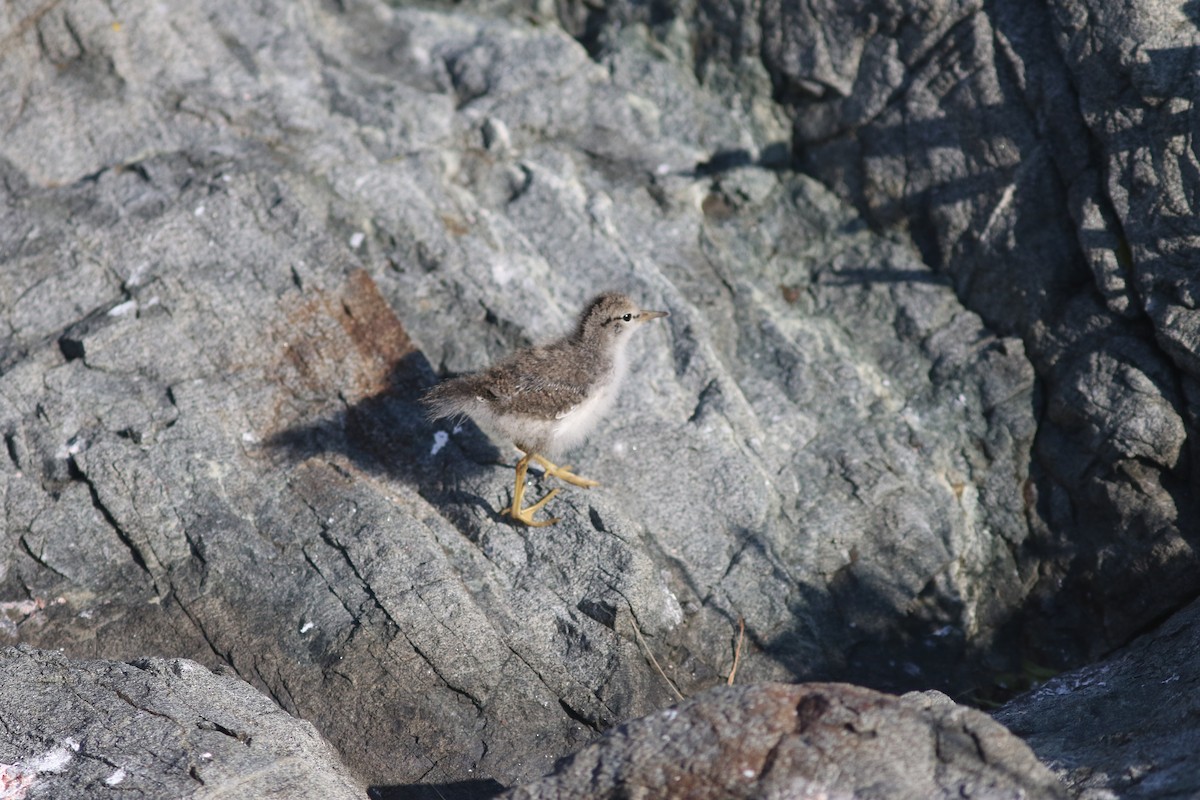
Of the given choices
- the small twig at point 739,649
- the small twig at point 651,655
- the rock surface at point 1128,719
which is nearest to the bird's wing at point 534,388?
the small twig at point 651,655

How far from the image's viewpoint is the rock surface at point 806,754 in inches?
159

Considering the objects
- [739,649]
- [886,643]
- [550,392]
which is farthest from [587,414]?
[886,643]

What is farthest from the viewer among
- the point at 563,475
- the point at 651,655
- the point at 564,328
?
the point at 564,328

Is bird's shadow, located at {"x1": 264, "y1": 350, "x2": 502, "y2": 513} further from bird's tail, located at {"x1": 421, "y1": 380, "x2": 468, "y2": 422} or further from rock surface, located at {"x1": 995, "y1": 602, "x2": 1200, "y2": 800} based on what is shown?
rock surface, located at {"x1": 995, "y1": 602, "x2": 1200, "y2": 800}

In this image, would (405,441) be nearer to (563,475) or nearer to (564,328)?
(563,475)

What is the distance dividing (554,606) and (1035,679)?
2.91 metres

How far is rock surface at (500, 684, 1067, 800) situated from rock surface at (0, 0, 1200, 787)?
1.30 metres

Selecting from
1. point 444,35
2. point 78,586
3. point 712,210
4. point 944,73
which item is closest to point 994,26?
point 944,73

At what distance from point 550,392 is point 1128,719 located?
3.42 meters

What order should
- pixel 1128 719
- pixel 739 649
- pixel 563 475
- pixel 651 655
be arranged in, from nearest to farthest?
pixel 1128 719
pixel 651 655
pixel 739 649
pixel 563 475

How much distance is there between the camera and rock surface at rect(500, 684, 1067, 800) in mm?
4035

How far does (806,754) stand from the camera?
13.4ft

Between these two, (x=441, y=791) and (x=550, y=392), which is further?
(x=550, y=392)

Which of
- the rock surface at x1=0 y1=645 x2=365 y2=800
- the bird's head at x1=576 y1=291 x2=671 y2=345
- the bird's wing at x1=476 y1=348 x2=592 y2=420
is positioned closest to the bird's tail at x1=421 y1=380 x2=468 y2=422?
the bird's wing at x1=476 y1=348 x2=592 y2=420
